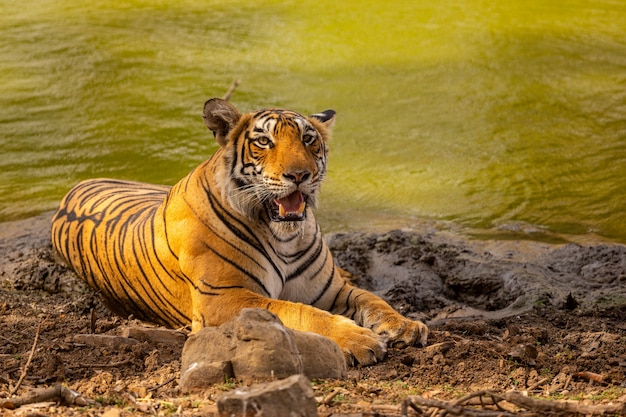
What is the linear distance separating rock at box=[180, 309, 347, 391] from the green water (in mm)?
3310

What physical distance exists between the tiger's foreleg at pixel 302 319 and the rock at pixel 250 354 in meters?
0.43

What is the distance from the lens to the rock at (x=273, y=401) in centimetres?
255

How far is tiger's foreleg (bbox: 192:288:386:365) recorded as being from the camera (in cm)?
382

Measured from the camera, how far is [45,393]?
9.90 feet

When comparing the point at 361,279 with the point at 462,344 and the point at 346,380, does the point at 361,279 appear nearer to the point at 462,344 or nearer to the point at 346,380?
the point at 462,344

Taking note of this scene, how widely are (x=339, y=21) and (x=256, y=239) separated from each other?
7.31 meters

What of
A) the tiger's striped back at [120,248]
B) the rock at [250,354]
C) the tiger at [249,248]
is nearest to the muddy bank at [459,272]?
the tiger's striped back at [120,248]

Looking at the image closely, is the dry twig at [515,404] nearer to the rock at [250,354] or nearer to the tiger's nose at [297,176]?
the rock at [250,354]

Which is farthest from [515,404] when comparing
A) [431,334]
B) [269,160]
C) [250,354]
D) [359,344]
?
[269,160]

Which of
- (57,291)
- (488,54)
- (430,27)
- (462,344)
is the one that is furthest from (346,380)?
(430,27)

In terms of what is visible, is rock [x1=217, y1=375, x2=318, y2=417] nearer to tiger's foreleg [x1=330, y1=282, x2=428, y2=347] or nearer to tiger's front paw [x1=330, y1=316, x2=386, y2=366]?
tiger's front paw [x1=330, y1=316, x2=386, y2=366]

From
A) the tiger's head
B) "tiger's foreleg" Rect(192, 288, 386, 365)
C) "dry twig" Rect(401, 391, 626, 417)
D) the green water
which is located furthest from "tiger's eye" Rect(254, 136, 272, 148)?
the green water

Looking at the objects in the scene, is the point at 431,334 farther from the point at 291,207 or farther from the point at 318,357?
the point at 318,357

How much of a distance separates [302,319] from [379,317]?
0.40 metres
